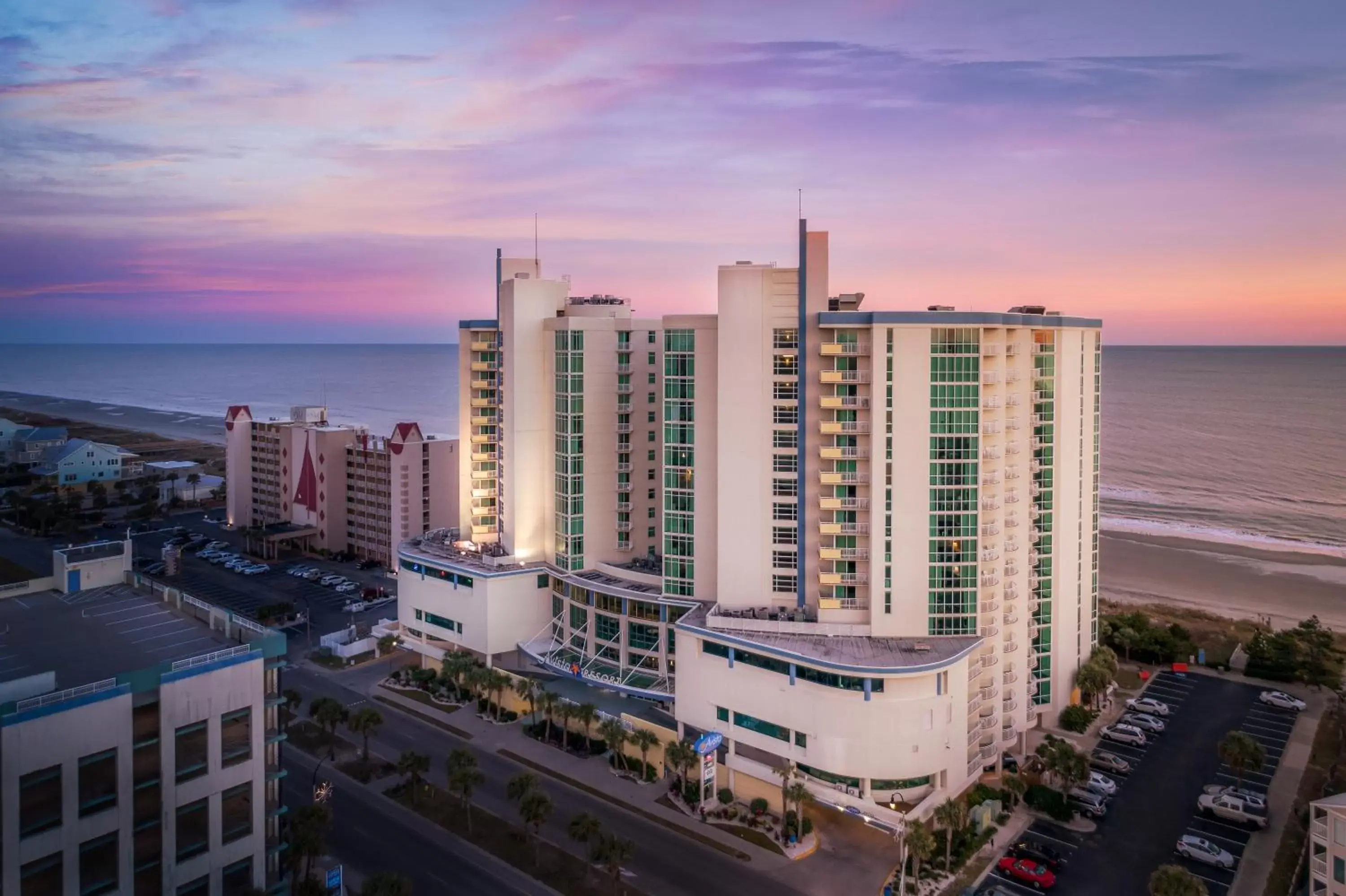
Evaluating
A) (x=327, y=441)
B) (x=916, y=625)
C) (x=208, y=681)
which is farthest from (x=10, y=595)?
(x=327, y=441)

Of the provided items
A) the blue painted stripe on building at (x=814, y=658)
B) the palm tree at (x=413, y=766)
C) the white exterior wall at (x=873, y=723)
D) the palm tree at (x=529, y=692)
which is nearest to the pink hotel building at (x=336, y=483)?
the palm tree at (x=529, y=692)

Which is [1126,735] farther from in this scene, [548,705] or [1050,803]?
[548,705]

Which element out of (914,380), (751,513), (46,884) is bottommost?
(46,884)

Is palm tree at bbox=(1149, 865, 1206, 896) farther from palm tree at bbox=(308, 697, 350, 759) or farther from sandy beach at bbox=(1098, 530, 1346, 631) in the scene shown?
sandy beach at bbox=(1098, 530, 1346, 631)

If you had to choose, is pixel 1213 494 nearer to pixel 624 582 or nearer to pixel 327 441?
pixel 624 582

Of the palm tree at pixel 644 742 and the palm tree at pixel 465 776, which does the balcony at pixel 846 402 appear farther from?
the palm tree at pixel 465 776

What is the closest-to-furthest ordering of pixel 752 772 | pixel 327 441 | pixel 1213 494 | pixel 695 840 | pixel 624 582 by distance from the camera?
pixel 695 840
pixel 752 772
pixel 624 582
pixel 327 441
pixel 1213 494
